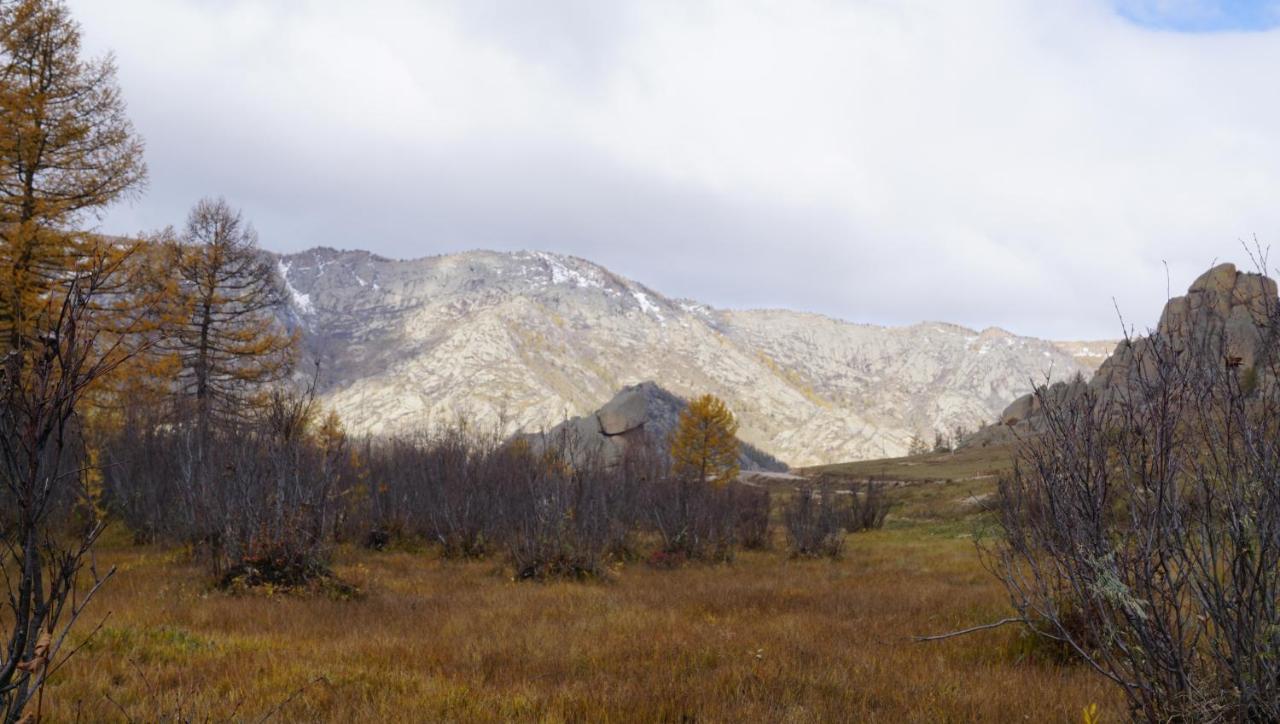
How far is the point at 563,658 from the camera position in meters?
6.40

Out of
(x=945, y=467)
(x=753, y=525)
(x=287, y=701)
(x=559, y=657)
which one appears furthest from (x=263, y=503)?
(x=945, y=467)

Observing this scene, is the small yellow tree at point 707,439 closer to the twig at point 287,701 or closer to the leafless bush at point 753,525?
the leafless bush at point 753,525

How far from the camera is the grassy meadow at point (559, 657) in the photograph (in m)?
4.94

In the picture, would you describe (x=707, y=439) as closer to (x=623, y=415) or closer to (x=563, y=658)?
(x=623, y=415)

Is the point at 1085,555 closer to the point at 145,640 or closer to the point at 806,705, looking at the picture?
the point at 806,705

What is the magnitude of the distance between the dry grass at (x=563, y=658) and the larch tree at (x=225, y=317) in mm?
13985

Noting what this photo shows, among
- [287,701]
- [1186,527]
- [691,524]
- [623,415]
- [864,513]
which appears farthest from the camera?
[623,415]

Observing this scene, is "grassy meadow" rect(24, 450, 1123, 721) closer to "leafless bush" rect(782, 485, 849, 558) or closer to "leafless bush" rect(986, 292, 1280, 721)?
"leafless bush" rect(986, 292, 1280, 721)

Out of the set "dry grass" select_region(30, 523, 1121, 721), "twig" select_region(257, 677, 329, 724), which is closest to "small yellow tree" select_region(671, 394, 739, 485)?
"dry grass" select_region(30, 523, 1121, 721)

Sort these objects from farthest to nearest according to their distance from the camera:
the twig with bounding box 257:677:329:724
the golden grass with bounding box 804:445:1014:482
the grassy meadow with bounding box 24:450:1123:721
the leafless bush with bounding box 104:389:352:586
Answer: the golden grass with bounding box 804:445:1014:482, the leafless bush with bounding box 104:389:352:586, the grassy meadow with bounding box 24:450:1123:721, the twig with bounding box 257:677:329:724

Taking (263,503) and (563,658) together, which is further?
(263,503)

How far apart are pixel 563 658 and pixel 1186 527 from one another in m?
4.69

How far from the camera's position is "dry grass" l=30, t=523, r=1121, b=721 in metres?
4.95

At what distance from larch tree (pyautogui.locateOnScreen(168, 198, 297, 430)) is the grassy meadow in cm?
1345
